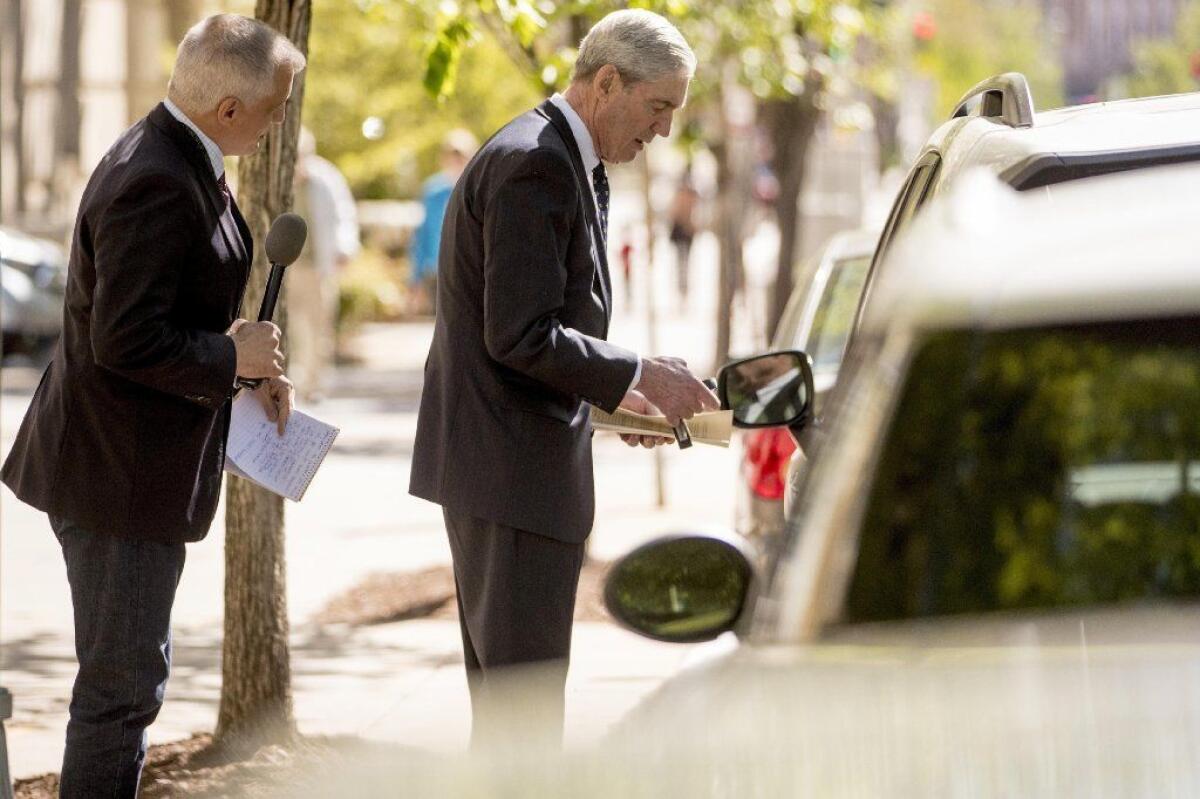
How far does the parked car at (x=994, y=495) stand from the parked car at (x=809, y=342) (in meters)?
3.31

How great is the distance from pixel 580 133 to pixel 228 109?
2.40ft

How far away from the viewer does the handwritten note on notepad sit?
473 centimetres

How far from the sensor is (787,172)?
18.5 metres

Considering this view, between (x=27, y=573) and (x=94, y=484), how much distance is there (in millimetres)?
5781

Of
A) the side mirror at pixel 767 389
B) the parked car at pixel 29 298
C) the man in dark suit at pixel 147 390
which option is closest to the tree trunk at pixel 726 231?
the parked car at pixel 29 298

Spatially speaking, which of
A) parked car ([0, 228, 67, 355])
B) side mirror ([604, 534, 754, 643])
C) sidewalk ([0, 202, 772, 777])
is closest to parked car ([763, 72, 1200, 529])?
side mirror ([604, 534, 754, 643])

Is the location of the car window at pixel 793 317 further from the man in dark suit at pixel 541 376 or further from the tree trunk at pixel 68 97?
the tree trunk at pixel 68 97

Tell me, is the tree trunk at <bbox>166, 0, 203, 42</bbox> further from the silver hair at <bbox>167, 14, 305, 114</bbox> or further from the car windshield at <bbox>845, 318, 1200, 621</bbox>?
the car windshield at <bbox>845, 318, 1200, 621</bbox>

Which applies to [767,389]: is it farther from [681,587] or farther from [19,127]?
[19,127]

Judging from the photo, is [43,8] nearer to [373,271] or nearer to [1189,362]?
[373,271]

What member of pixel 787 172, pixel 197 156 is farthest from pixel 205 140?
pixel 787 172

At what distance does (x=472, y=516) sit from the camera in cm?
459

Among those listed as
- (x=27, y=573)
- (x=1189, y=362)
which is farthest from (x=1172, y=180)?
(x=27, y=573)

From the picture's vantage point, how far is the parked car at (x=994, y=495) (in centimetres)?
245
